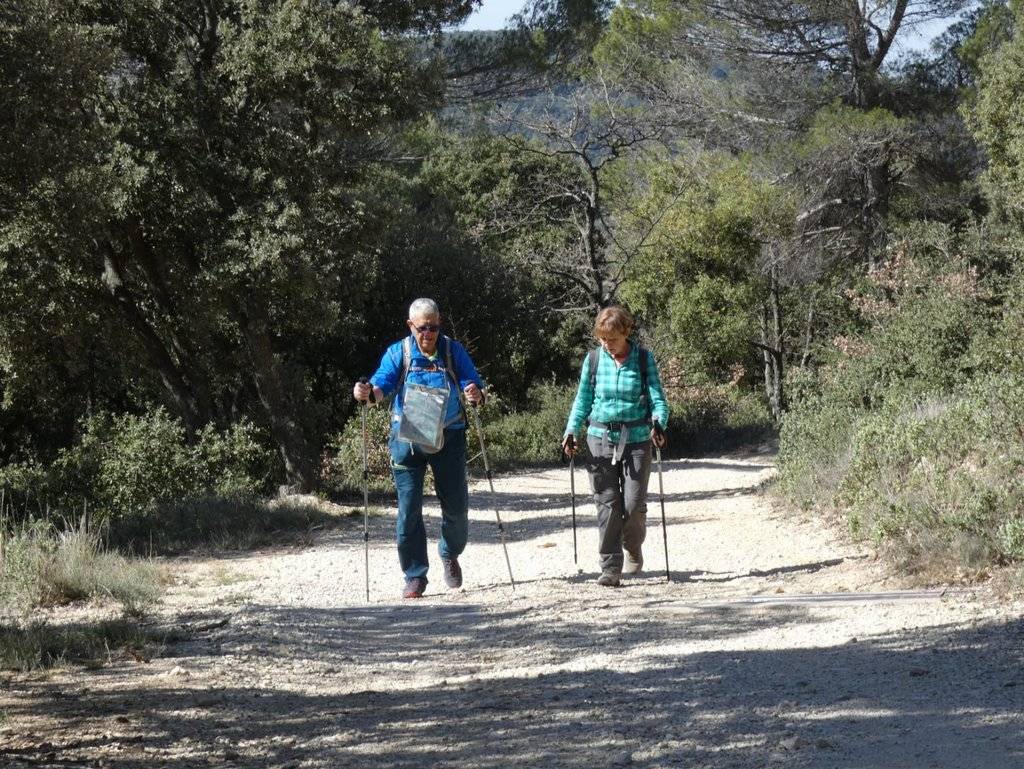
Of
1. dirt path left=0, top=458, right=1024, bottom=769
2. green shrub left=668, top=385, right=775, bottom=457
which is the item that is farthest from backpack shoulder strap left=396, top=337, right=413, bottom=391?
green shrub left=668, top=385, right=775, bottom=457

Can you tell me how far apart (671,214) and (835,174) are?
5.26 metres

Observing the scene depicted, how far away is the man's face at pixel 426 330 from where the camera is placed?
8.96 meters

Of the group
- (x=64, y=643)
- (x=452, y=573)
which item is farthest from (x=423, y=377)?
(x=64, y=643)

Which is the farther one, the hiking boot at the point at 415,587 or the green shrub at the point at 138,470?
the green shrub at the point at 138,470

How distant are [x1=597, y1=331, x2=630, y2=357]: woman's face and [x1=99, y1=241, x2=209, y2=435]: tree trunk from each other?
33.0 ft

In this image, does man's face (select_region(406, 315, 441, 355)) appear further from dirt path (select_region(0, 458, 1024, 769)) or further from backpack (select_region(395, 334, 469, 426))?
dirt path (select_region(0, 458, 1024, 769))

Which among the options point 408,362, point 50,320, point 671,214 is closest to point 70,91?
point 50,320

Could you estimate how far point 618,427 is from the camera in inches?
358

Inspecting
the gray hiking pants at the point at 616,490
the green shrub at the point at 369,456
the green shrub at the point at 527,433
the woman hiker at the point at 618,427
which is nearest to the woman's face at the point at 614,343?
the woman hiker at the point at 618,427

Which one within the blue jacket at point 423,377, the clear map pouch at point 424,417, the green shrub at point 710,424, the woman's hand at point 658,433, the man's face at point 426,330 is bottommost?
the green shrub at point 710,424

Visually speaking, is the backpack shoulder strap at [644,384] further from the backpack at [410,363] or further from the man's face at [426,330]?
the man's face at [426,330]

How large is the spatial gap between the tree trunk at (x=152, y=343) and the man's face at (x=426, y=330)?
9.42m

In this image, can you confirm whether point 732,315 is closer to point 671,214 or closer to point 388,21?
point 671,214

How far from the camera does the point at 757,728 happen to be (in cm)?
515
